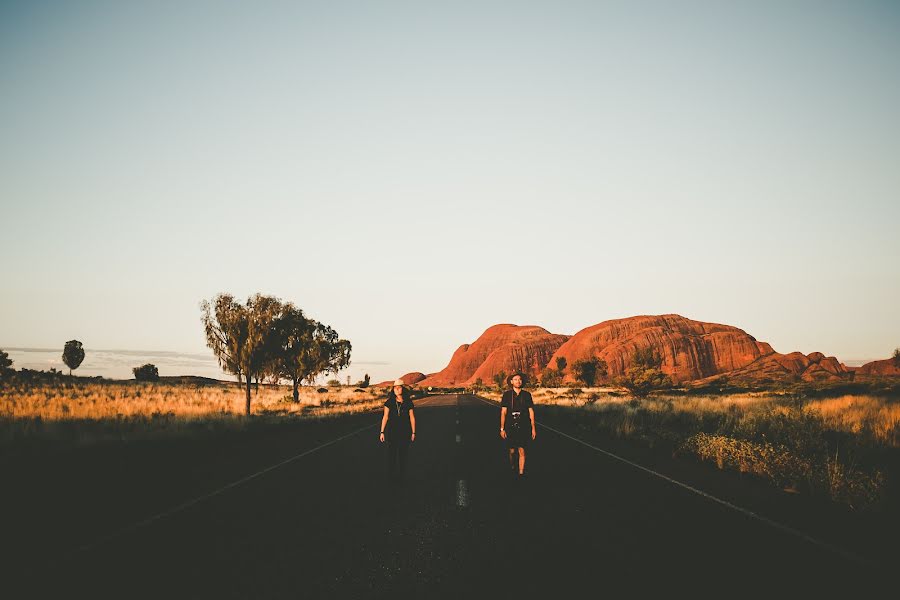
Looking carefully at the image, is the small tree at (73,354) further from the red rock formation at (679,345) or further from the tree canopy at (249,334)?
the red rock formation at (679,345)

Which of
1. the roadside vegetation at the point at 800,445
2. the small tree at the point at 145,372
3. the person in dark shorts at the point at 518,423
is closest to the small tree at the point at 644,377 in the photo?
the roadside vegetation at the point at 800,445

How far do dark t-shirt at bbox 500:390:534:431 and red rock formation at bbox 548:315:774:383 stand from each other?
125 meters

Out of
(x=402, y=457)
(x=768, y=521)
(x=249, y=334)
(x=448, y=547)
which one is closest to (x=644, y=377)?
(x=249, y=334)

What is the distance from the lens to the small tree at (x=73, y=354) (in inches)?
4104

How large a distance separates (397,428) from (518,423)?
7.19 feet

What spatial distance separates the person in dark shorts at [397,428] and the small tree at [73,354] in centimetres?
11914

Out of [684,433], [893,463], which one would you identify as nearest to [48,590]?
[893,463]

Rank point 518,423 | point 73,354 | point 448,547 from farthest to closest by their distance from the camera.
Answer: point 73,354, point 518,423, point 448,547

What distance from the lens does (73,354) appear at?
10425 cm

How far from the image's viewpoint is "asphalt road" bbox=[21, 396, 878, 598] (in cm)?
443

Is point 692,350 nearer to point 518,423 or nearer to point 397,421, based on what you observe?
point 518,423

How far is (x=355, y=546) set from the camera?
221 inches

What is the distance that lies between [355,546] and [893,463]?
10958mm

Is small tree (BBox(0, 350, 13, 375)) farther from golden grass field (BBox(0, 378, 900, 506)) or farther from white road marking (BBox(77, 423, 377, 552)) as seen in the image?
white road marking (BBox(77, 423, 377, 552))
